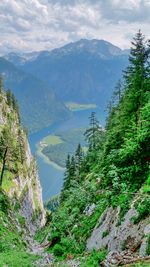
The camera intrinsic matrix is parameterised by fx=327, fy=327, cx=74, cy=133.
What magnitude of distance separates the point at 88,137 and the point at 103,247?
5332 centimetres

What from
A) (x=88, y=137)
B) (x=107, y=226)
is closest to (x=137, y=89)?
(x=107, y=226)

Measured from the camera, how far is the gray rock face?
1283 centimetres

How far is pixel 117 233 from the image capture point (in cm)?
1507

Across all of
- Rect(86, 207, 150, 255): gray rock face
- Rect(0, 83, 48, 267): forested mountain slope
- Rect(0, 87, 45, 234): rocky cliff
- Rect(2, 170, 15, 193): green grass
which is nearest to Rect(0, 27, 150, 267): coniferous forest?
Rect(86, 207, 150, 255): gray rock face

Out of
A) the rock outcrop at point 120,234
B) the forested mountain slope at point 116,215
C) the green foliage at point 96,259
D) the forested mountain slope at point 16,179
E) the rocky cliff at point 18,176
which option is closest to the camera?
the rock outcrop at point 120,234

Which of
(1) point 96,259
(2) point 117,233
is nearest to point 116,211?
(2) point 117,233

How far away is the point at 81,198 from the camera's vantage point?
68.3 feet

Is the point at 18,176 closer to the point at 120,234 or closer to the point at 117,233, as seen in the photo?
the point at 117,233

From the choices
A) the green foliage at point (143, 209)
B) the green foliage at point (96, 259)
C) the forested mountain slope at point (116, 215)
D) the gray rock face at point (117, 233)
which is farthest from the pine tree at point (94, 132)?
the green foliage at point (143, 209)

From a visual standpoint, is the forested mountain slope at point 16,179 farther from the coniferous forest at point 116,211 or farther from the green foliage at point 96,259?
the green foliage at point 96,259

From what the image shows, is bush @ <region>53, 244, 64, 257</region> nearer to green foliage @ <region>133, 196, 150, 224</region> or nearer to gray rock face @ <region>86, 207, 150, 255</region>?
gray rock face @ <region>86, 207, 150, 255</region>

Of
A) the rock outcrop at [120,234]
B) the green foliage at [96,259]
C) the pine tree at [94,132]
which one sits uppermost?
the pine tree at [94,132]

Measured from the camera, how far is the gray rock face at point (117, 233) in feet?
42.1

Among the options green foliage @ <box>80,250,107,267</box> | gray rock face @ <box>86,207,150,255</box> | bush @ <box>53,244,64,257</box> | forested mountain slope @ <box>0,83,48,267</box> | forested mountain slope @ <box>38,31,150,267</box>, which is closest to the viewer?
gray rock face @ <box>86,207,150,255</box>
